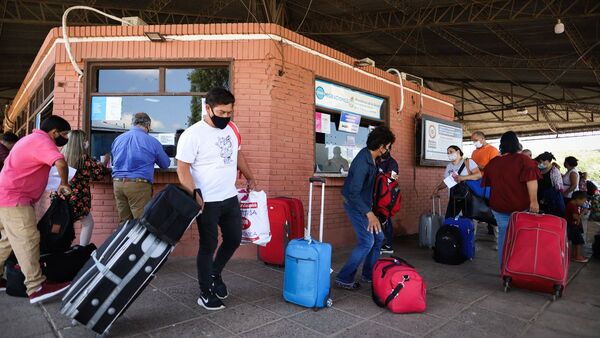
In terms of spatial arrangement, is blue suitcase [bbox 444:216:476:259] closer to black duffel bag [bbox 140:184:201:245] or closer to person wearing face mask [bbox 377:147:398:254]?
person wearing face mask [bbox 377:147:398:254]

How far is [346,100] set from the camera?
22.0ft

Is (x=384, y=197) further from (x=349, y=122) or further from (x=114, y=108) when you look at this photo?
(x=114, y=108)

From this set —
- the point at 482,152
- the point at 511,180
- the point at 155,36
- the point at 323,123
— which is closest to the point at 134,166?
the point at 155,36

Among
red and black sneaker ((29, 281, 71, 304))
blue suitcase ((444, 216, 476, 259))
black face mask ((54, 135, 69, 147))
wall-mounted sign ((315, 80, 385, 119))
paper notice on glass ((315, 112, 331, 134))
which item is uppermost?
wall-mounted sign ((315, 80, 385, 119))

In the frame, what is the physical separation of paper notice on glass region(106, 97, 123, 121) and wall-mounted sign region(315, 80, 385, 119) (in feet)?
9.72

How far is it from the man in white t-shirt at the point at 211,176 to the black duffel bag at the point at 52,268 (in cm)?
153

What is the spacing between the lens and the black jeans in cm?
334

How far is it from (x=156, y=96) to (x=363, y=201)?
346 cm

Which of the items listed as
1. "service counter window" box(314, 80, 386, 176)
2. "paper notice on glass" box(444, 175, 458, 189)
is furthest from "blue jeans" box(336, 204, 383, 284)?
"paper notice on glass" box(444, 175, 458, 189)

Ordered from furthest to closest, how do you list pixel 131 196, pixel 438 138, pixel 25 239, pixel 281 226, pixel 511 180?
pixel 438 138, pixel 281 226, pixel 131 196, pixel 511 180, pixel 25 239

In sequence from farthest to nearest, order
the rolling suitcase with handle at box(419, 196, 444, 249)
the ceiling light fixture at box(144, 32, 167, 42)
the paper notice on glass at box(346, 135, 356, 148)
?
1. the paper notice on glass at box(346, 135, 356, 148)
2. the rolling suitcase with handle at box(419, 196, 444, 249)
3. the ceiling light fixture at box(144, 32, 167, 42)

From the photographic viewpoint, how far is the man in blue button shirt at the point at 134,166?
4535mm

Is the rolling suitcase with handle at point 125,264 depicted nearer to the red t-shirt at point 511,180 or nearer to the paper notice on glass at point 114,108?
the paper notice on glass at point 114,108

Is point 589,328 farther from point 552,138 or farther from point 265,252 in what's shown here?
point 552,138
